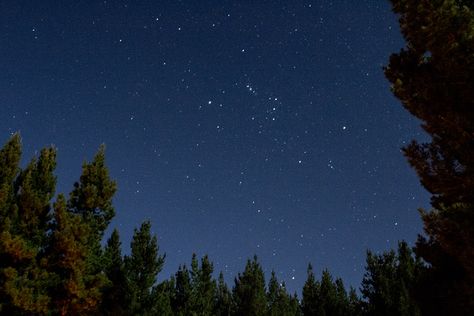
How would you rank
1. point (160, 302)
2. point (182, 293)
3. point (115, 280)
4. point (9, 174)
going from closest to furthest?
point (9, 174), point (160, 302), point (115, 280), point (182, 293)

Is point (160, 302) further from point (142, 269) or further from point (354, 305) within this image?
point (354, 305)

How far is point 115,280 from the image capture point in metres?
30.0

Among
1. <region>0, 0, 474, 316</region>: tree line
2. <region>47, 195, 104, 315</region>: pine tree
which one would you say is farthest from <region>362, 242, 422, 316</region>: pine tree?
<region>47, 195, 104, 315</region>: pine tree

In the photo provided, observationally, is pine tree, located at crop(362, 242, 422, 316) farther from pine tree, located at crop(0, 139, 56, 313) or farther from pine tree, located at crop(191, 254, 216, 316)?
pine tree, located at crop(0, 139, 56, 313)

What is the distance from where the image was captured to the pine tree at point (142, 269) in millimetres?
28438

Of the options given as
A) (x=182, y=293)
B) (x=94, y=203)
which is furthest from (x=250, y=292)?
(x=94, y=203)

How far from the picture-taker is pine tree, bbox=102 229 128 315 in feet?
92.7

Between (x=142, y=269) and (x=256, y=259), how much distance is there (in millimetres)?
21553

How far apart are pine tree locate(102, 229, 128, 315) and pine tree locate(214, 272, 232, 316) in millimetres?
20705

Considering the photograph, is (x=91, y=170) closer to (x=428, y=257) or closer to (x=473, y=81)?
(x=428, y=257)

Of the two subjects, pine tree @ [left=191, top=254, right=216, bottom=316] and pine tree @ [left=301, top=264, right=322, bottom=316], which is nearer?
pine tree @ [left=191, top=254, right=216, bottom=316]

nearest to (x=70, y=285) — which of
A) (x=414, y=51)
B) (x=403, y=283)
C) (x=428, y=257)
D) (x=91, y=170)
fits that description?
(x=91, y=170)

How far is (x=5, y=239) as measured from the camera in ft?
72.2

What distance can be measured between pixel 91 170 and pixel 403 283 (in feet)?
94.9
